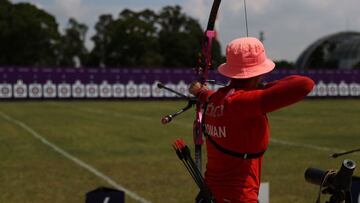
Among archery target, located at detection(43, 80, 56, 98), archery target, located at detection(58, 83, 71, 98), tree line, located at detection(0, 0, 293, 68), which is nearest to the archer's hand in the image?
archery target, located at detection(43, 80, 56, 98)

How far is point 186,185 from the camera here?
390 inches

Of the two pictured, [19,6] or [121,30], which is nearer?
[19,6]

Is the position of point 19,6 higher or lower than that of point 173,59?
higher

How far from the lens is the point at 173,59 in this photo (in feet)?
340

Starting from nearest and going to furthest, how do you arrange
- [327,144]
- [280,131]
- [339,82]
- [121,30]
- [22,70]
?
[327,144]
[280,131]
[22,70]
[339,82]
[121,30]

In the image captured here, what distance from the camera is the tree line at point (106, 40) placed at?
298ft

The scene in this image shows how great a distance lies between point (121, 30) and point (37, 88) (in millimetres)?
58729

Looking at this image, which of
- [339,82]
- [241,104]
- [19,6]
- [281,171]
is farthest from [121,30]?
[241,104]

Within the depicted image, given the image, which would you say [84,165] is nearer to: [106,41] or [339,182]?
[339,182]

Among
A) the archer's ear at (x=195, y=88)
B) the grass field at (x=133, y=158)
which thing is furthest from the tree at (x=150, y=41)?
the archer's ear at (x=195, y=88)

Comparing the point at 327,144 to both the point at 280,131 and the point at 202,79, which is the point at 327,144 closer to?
the point at 280,131

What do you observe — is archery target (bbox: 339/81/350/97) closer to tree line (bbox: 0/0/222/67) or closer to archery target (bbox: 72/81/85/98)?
archery target (bbox: 72/81/85/98)

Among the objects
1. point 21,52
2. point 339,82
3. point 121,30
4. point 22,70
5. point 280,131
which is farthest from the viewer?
point 121,30

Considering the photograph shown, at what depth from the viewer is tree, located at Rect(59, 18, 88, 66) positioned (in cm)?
11225
